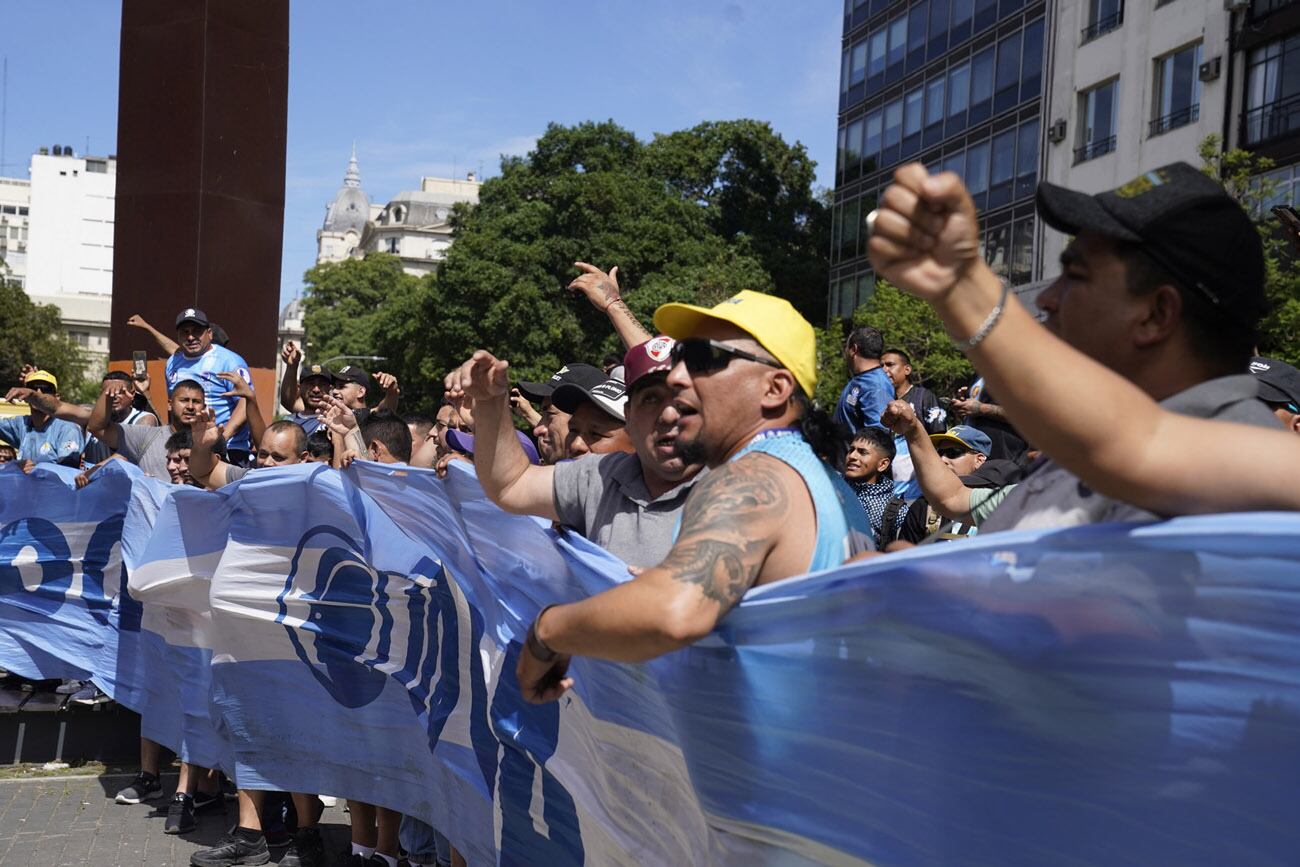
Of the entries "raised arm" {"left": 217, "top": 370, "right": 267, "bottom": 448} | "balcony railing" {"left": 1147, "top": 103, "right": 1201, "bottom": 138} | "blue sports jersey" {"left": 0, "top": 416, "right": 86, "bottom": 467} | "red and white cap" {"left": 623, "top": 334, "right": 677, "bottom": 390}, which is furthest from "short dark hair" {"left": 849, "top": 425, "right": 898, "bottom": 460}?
"balcony railing" {"left": 1147, "top": 103, "right": 1201, "bottom": 138}

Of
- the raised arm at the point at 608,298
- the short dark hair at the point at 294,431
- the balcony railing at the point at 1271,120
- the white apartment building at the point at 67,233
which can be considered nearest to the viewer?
the raised arm at the point at 608,298

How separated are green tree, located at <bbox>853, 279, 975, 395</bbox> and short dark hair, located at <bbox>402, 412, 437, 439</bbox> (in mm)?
18063

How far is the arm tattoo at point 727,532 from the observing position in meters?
2.19

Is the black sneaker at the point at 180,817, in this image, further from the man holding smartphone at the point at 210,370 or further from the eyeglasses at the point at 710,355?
the eyeglasses at the point at 710,355

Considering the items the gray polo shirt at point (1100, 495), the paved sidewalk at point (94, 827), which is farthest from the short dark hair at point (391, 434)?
the gray polo shirt at point (1100, 495)

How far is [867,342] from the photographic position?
739 centimetres

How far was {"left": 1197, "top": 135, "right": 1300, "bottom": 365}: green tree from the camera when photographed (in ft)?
53.6

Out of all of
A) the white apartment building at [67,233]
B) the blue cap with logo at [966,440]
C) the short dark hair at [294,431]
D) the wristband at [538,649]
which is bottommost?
the wristband at [538,649]

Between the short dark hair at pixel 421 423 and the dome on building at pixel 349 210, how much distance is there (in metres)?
187

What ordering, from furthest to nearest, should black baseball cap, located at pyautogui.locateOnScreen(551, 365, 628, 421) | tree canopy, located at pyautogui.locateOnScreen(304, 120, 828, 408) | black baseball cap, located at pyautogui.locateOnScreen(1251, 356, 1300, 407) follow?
1. tree canopy, located at pyautogui.locateOnScreen(304, 120, 828, 408)
2. black baseball cap, located at pyautogui.locateOnScreen(551, 365, 628, 421)
3. black baseball cap, located at pyautogui.locateOnScreen(1251, 356, 1300, 407)

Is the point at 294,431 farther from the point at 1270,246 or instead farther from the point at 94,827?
the point at 1270,246

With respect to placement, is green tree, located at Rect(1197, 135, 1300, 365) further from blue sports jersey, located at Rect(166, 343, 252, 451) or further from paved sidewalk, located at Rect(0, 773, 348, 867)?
paved sidewalk, located at Rect(0, 773, 348, 867)

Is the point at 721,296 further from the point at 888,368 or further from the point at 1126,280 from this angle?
the point at 1126,280

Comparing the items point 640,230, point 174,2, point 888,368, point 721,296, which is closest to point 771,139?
point 640,230
